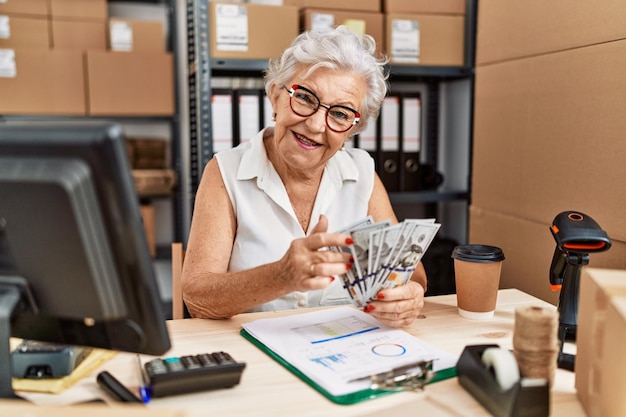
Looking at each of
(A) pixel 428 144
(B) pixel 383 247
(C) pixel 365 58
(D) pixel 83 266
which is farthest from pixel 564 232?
(A) pixel 428 144

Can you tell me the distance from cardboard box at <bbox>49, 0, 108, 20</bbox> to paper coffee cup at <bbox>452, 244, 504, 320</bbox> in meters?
2.37

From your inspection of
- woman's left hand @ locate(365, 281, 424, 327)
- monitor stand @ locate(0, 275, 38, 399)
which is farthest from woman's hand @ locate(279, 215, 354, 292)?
monitor stand @ locate(0, 275, 38, 399)

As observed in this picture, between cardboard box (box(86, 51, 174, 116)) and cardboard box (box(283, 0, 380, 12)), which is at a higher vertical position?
cardboard box (box(283, 0, 380, 12))

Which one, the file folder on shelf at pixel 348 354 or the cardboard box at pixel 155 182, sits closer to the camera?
the file folder on shelf at pixel 348 354

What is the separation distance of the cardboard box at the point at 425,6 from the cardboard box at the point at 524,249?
3.01ft

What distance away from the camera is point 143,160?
313cm

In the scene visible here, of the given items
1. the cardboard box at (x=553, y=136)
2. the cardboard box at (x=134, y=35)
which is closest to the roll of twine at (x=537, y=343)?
the cardboard box at (x=553, y=136)

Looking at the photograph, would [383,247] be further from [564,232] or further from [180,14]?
[180,14]

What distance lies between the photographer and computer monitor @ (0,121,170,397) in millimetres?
656

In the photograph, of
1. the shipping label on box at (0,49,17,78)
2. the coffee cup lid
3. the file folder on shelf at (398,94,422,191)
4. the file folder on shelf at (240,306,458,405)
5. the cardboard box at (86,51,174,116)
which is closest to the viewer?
the file folder on shelf at (240,306,458,405)

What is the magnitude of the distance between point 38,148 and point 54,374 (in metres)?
0.41

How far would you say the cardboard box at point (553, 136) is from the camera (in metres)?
1.39

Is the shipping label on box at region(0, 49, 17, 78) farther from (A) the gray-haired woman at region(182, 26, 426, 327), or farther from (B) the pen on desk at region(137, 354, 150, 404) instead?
(B) the pen on desk at region(137, 354, 150, 404)

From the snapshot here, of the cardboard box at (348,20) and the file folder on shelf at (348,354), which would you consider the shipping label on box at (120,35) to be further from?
the file folder on shelf at (348,354)
